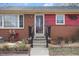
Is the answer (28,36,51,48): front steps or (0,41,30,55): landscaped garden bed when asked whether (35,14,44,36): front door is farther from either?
(0,41,30,55): landscaped garden bed

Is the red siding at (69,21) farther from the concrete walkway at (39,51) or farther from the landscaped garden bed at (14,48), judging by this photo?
→ the landscaped garden bed at (14,48)

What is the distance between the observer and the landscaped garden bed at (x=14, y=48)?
6812 mm

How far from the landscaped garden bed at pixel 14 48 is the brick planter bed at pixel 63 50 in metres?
0.51

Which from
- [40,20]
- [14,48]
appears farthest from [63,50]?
[14,48]

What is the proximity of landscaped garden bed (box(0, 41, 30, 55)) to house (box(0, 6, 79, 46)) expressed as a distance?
7.1 inches

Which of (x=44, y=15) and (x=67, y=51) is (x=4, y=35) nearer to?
(x=44, y=15)

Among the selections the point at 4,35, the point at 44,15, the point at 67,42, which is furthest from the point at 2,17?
the point at 67,42

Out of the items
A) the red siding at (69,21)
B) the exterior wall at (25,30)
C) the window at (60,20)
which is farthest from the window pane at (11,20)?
the red siding at (69,21)

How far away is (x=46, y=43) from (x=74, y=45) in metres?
0.59

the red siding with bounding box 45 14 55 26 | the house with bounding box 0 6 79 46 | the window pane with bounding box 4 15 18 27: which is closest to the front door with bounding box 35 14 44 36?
the house with bounding box 0 6 79 46

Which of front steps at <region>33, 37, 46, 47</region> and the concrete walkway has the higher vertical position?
front steps at <region>33, 37, 46, 47</region>

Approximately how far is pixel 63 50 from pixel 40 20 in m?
0.83

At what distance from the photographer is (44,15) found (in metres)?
6.99

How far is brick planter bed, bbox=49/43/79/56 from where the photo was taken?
22.4 ft
